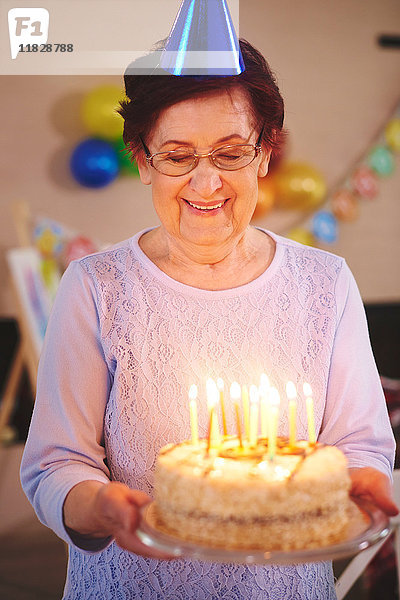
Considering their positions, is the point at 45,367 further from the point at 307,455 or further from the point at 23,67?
the point at 23,67

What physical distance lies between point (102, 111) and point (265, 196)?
3.61 ft

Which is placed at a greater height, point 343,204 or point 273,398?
point 273,398

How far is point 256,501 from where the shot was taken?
1.07 meters

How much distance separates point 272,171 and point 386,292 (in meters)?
1.17

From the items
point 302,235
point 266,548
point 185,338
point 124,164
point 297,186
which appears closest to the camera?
point 266,548

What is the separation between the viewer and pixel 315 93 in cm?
498

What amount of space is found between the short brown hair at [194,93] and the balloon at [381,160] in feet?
11.9

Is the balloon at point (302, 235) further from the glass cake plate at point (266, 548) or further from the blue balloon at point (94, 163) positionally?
the glass cake plate at point (266, 548)

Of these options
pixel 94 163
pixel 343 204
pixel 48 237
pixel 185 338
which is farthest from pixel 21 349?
pixel 185 338

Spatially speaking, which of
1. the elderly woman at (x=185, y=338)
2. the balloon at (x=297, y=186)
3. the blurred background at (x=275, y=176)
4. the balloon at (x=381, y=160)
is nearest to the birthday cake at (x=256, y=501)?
the elderly woman at (x=185, y=338)

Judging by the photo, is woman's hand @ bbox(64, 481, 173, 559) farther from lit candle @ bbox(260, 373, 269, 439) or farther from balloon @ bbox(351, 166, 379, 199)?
balloon @ bbox(351, 166, 379, 199)

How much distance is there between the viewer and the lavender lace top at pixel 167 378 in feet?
4.72

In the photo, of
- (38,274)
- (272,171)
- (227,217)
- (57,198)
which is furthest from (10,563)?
(227,217)

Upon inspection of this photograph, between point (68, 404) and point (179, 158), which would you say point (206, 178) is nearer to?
point (179, 158)
